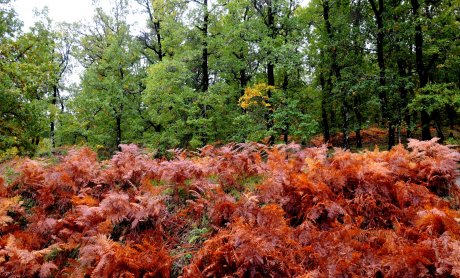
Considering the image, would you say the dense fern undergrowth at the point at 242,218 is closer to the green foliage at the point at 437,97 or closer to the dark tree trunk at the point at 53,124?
the green foliage at the point at 437,97

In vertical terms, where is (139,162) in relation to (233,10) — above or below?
below

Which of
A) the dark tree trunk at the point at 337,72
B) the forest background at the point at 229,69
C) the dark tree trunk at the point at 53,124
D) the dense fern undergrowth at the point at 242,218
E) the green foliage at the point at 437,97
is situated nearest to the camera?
the dense fern undergrowth at the point at 242,218

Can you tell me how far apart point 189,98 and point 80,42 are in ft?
37.9

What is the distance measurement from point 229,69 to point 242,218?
1551 cm

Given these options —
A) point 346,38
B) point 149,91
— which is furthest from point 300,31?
point 149,91

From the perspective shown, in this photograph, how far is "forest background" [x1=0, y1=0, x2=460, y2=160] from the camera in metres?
13.7

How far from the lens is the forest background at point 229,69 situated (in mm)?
13727

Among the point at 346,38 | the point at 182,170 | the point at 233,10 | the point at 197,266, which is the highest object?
the point at 233,10

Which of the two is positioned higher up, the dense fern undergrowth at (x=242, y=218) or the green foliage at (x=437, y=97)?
the green foliage at (x=437, y=97)

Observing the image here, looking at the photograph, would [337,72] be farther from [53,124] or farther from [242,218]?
[53,124]

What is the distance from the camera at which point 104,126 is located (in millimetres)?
22297

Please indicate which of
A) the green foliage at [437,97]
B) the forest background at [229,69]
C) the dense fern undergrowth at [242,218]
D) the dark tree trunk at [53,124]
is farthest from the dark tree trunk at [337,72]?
the dark tree trunk at [53,124]

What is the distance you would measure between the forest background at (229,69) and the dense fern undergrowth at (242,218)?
7.31 m

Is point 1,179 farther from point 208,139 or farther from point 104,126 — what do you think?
point 104,126
